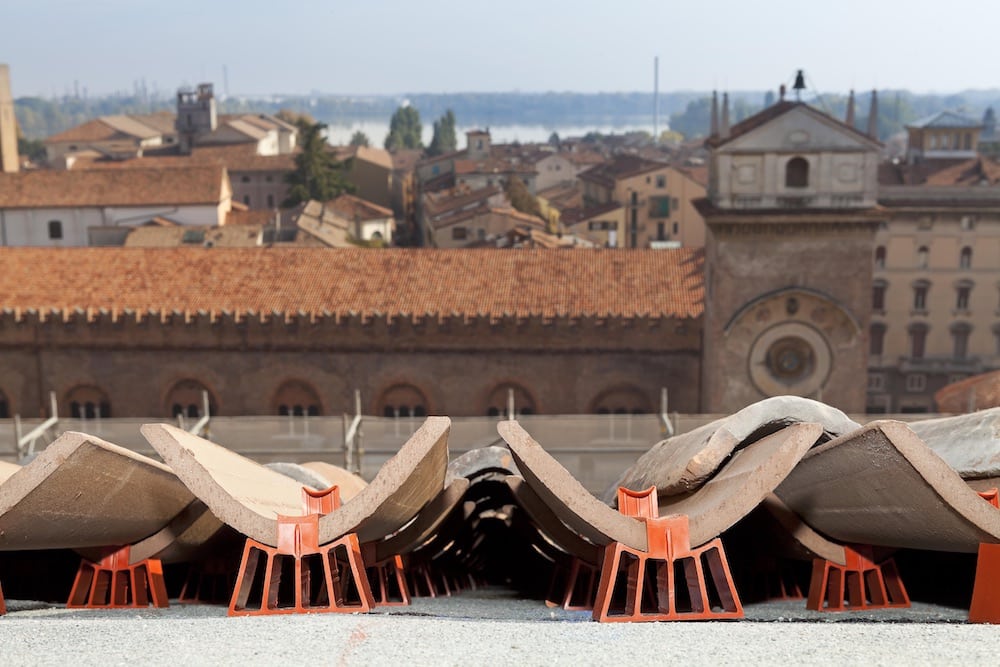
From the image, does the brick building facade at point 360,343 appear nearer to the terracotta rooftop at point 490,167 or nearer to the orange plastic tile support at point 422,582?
the orange plastic tile support at point 422,582

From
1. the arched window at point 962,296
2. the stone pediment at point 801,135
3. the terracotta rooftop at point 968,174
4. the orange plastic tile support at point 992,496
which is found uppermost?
the stone pediment at point 801,135

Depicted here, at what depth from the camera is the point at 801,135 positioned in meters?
24.2

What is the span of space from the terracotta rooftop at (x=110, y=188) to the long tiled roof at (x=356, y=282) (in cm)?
2724

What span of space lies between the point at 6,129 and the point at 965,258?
62.5 m

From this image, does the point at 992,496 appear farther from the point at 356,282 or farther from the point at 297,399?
the point at 356,282

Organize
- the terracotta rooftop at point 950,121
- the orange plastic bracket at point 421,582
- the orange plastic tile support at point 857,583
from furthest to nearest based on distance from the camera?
the terracotta rooftop at point 950,121 → the orange plastic bracket at point 421,582 → the orange plastic tile support at point 857,583

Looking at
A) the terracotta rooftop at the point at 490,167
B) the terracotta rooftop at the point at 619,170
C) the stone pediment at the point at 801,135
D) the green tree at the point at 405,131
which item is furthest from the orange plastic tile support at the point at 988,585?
the green tree at the point at 405,131

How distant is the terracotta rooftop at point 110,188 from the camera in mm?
56375

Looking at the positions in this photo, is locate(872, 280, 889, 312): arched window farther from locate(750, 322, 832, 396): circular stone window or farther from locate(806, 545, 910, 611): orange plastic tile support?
locate(806, 545, 910, 611): orange plastic tile support

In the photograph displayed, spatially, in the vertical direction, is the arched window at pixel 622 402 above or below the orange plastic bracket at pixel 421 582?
below

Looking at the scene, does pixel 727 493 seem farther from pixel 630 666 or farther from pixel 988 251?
pixel 988 251

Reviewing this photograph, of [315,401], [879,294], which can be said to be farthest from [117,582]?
[879,294]

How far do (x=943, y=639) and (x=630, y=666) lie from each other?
1.57 meters

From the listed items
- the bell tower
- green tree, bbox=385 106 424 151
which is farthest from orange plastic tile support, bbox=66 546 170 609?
green tree, bbox=385 106 424 151
